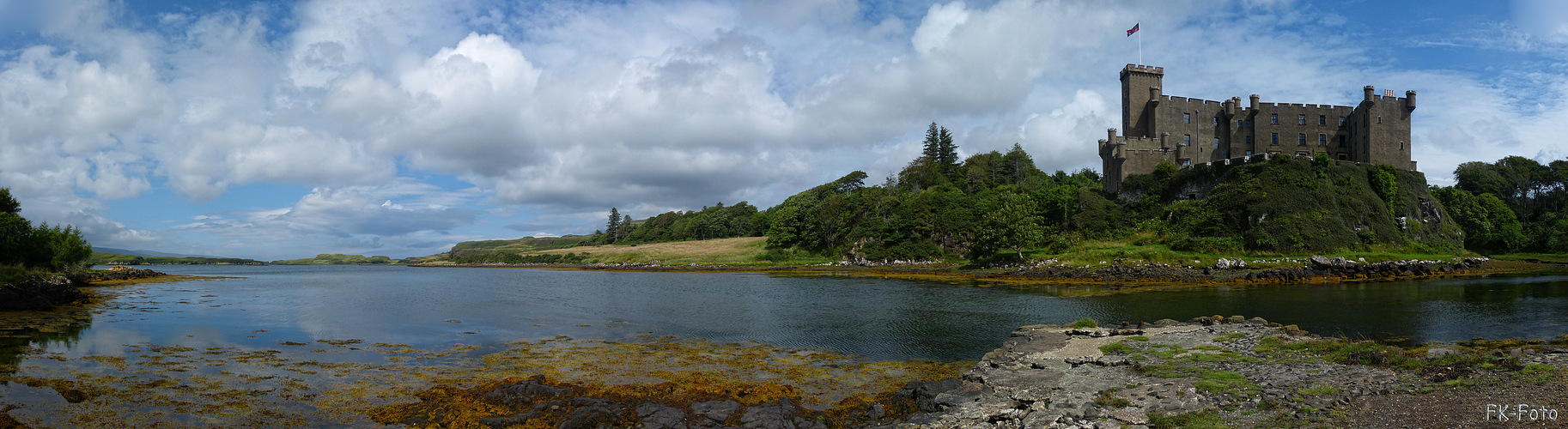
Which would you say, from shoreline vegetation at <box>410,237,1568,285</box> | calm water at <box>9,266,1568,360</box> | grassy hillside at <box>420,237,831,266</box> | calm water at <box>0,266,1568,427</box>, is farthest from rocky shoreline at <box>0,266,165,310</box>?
grassy hillside at <box>420,237,831,266</box>

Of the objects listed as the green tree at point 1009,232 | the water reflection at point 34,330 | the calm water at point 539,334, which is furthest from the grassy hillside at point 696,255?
the water reflection at point 34,330

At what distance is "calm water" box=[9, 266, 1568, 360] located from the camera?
67.9 ft

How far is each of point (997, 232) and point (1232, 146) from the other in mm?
27921

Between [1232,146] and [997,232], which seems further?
[1232,146]

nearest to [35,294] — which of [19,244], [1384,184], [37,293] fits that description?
[37,293]

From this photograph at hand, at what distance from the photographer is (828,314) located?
2927 cm

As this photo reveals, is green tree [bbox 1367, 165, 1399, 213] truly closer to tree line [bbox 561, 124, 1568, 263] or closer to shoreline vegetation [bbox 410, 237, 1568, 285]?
tree line [bbox 561, 124, 1568, 263]

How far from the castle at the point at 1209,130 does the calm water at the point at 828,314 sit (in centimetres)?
2821

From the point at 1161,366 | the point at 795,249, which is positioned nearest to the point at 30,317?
the point at 1161,366

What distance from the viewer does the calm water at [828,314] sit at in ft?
67.9

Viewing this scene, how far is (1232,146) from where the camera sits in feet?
214

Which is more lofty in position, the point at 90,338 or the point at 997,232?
the point at 997,232

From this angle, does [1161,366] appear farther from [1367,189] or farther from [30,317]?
[1367,189]

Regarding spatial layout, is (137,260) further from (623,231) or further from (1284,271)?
(1284,271)
